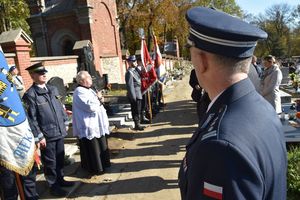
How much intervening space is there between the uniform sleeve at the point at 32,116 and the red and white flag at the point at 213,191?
12.6ft

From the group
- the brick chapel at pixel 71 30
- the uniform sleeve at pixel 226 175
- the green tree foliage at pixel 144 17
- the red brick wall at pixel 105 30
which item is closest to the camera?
the uniform sleeve at pixel 226 175

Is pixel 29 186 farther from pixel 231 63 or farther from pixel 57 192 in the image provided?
pixel 231 63

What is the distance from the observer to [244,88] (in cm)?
145

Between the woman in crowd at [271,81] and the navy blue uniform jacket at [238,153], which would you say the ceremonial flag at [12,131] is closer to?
the navy blue uniform jacket at [238,153]

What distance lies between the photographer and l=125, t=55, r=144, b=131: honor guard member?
913 cm

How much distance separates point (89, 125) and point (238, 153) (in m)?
4.66

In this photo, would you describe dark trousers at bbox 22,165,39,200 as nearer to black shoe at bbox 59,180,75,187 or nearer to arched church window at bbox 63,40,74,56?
black shoe at bbox 59,180,75,187

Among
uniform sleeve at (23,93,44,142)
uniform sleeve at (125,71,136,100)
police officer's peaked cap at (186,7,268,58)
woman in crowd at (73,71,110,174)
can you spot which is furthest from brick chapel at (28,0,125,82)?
police officer's peaked cap at (186,7,268,58)

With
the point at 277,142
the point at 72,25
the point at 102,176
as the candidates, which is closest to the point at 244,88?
the point at 277,142

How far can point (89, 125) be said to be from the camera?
564 cm

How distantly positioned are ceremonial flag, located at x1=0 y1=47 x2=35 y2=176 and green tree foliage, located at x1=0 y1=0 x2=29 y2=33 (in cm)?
2829

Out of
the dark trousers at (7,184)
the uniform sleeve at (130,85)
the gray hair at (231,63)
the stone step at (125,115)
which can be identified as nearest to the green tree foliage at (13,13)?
the stone step at (125,115)

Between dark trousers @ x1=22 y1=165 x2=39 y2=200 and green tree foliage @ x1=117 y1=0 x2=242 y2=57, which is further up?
dark trousers @ x1=22 y1=165 x2=39 y2=200

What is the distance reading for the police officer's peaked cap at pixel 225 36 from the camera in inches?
55.7
